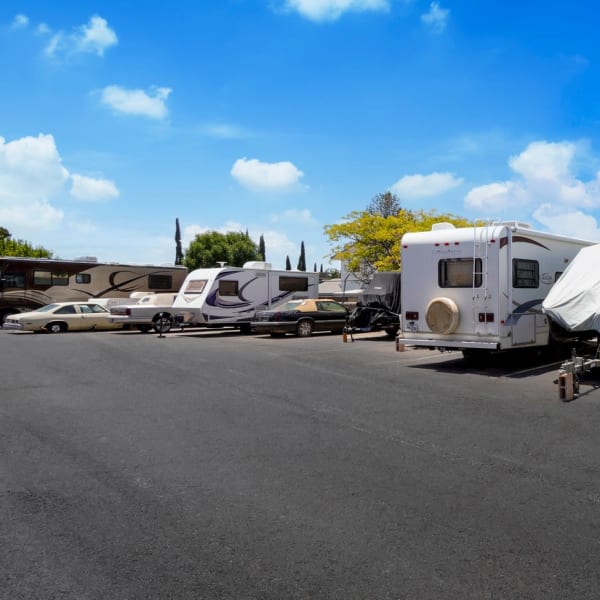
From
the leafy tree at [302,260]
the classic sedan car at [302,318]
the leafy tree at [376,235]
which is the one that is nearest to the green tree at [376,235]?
the leafy tree at [376,235]

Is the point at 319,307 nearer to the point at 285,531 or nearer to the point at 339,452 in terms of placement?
the point at 339,452

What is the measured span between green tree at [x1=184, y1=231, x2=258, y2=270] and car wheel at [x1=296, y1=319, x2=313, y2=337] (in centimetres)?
4083

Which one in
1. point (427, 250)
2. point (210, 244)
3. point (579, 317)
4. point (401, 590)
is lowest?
point (401, 590)

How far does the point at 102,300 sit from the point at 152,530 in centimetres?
2581

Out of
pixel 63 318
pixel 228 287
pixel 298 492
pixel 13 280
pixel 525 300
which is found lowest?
pixel 298 492

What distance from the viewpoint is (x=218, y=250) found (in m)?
62.5

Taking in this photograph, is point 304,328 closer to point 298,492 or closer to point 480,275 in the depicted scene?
point 480,275

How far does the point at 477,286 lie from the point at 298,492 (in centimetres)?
853

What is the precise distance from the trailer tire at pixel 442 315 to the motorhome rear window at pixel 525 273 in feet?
4.42

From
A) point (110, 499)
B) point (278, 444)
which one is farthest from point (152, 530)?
point (278, 444)

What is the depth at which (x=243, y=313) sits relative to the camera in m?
23.9

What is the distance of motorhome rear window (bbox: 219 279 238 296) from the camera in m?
23.2

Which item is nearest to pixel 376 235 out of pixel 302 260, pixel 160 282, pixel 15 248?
pixel 160 282

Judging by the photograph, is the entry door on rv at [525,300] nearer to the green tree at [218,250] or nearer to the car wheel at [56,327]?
the car wheel at [56,327]
